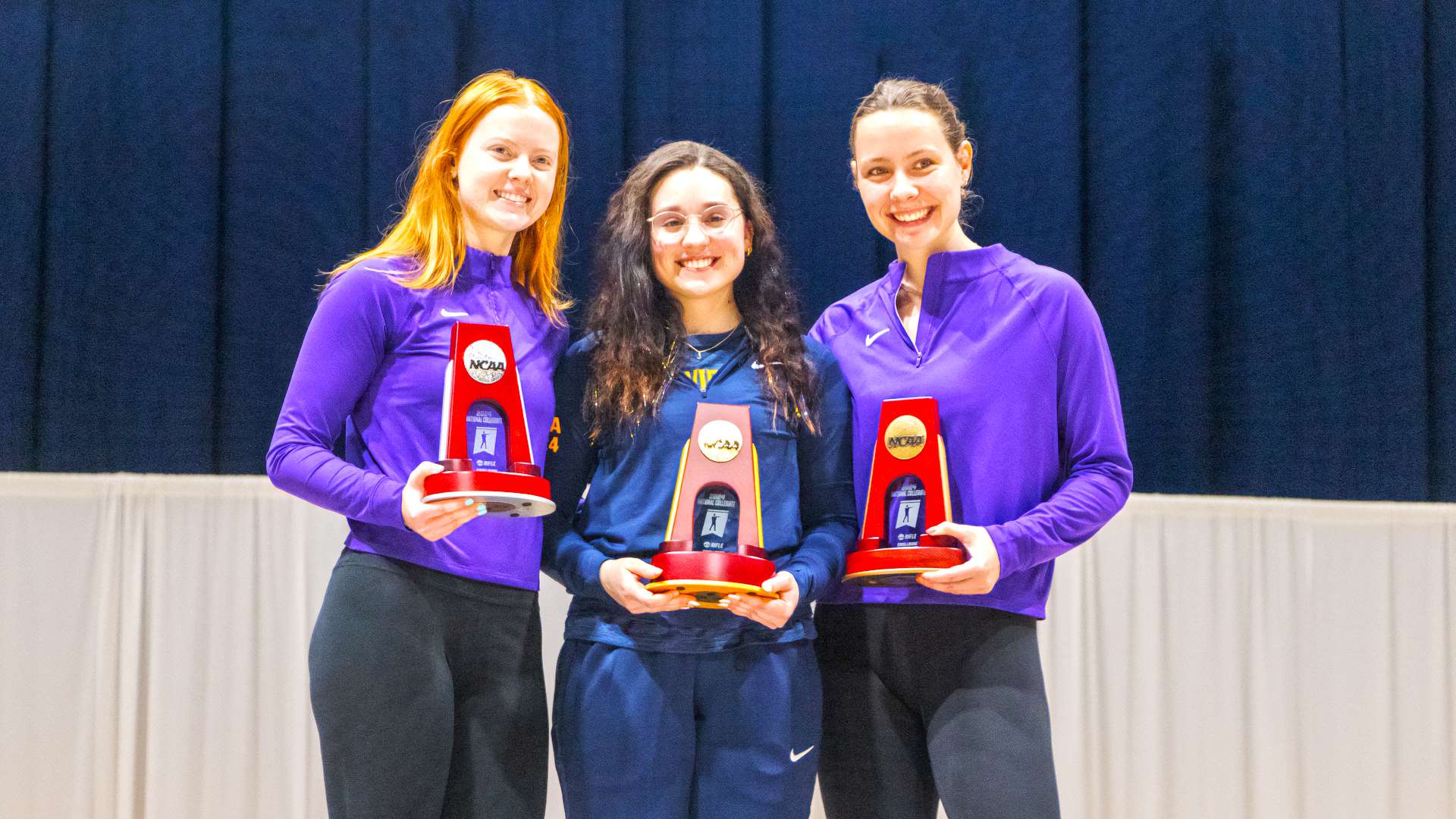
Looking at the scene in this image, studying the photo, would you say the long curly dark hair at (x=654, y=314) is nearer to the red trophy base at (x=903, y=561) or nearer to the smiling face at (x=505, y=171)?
the smiling face at (x=505, y=171)

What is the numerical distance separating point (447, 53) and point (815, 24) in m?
1.17

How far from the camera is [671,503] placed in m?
1.77

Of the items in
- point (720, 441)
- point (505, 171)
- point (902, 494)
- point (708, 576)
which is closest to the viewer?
point (708, 576)

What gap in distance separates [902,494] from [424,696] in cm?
85

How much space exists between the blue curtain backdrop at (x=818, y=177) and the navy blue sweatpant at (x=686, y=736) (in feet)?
5.87

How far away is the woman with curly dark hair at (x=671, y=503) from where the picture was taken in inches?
65.4

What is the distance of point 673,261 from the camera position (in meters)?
1.90

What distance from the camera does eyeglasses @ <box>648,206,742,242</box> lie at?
6.21 ft

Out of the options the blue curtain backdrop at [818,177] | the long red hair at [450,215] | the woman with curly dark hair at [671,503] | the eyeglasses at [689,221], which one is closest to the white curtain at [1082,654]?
the blue curtain backdrop at [818,177]

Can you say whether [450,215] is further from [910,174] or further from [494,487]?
[910,174]

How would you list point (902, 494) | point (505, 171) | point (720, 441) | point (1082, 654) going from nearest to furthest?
point (720, 441) < point (902, 494) < point (505, 171) < point (1082, 654)

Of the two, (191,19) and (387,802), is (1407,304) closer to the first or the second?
(387,802)

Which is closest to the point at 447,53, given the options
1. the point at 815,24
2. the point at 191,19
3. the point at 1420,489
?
the point at 191,19

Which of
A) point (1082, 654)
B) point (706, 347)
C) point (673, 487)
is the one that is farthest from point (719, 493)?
point (1082, 654)
